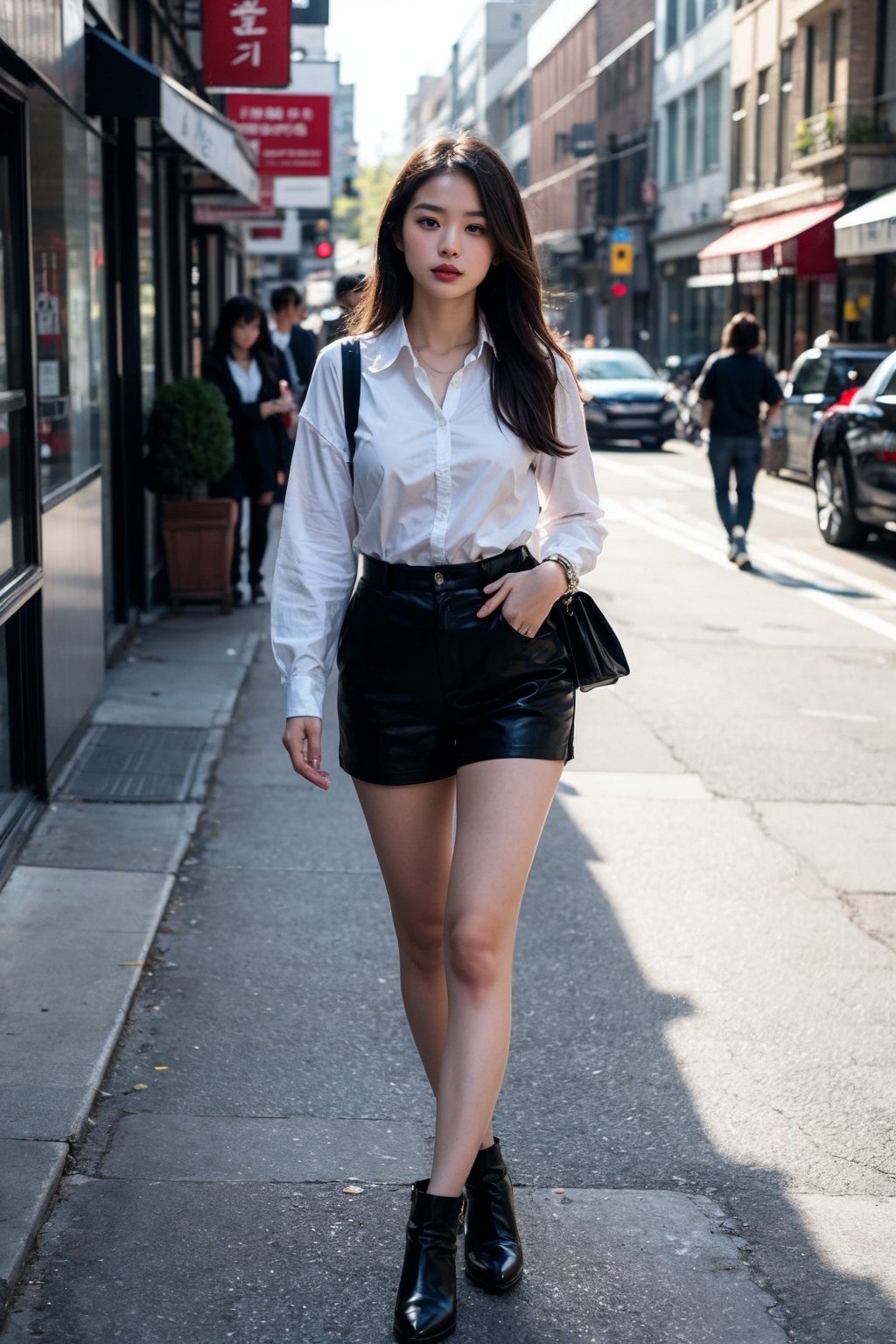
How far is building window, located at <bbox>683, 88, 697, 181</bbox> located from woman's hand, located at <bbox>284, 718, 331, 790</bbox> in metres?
47.7

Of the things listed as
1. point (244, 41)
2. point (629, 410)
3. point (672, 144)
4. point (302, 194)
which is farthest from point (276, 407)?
point (672, 144)

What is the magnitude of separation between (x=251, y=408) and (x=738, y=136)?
114 feet

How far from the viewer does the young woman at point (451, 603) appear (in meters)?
3.22

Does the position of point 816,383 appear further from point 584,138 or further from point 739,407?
point 584,138

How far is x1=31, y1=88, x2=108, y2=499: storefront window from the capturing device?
709cm

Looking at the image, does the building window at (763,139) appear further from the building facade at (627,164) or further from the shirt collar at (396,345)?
the shirt collar at (396,345)

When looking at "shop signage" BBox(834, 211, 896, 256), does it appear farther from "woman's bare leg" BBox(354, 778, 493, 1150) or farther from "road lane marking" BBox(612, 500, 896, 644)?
"woman's bare leg" BBox(354, 778, 493, 1150)

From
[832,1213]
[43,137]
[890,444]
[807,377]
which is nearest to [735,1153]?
[832,1213]

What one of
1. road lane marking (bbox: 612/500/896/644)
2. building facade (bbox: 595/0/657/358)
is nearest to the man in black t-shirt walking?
road lane marking (bbox: 612/500/896/644)

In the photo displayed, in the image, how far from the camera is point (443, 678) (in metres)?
3.26

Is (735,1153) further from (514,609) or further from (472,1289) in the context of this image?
(514,609)

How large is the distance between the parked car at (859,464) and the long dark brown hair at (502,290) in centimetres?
1155

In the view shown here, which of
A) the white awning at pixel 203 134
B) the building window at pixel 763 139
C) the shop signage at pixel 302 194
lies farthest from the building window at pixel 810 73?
the white awning at pixel 203 134

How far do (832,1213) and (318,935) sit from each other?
2143 millimetres
